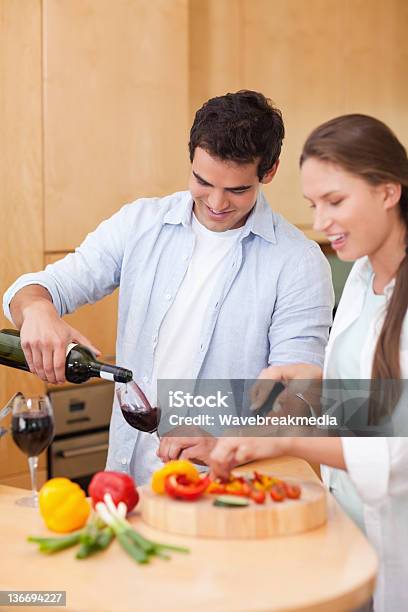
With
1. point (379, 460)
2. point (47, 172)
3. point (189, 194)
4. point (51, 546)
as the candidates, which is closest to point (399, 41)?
point (47, 172)

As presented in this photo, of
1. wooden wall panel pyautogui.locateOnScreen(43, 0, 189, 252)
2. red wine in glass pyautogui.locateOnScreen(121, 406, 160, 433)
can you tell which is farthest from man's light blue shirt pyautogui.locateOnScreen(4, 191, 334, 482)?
wooden wall panel pyautogui.locateOnScreen(43, 0, 189, 252)

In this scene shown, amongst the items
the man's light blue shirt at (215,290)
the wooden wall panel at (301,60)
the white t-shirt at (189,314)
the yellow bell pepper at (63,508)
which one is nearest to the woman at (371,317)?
the yellow bell pepper at (63,508)

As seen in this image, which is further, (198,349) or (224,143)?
(198,349)

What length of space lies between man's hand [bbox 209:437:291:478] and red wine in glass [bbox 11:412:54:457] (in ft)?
1.01

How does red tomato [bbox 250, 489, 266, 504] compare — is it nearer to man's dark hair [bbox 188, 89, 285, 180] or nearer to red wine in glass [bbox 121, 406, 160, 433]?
red wine in glass [bbox 121, 406, 160, 433]

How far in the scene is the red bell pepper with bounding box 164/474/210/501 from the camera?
5.14ft

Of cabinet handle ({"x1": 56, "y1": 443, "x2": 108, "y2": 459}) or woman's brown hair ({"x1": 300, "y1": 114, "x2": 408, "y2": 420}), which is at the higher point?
woman's brown hair ({"x1": 300, "y1": 114, "x2": 408, "y2": 420})

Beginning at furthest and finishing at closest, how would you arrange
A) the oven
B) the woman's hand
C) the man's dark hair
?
the oven < the man's dark hair < the woman's hand

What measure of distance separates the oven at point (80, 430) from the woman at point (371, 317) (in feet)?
6.18

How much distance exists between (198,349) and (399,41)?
290cm

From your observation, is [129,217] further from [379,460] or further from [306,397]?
[379,460]

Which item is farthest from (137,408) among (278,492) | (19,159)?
(19,159)

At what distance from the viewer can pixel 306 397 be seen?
192 cm

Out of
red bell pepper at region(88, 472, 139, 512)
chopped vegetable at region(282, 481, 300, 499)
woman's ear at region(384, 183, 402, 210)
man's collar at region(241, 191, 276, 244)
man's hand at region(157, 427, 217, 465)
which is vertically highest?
woman's ear at region(384, 183, 402, 210)
